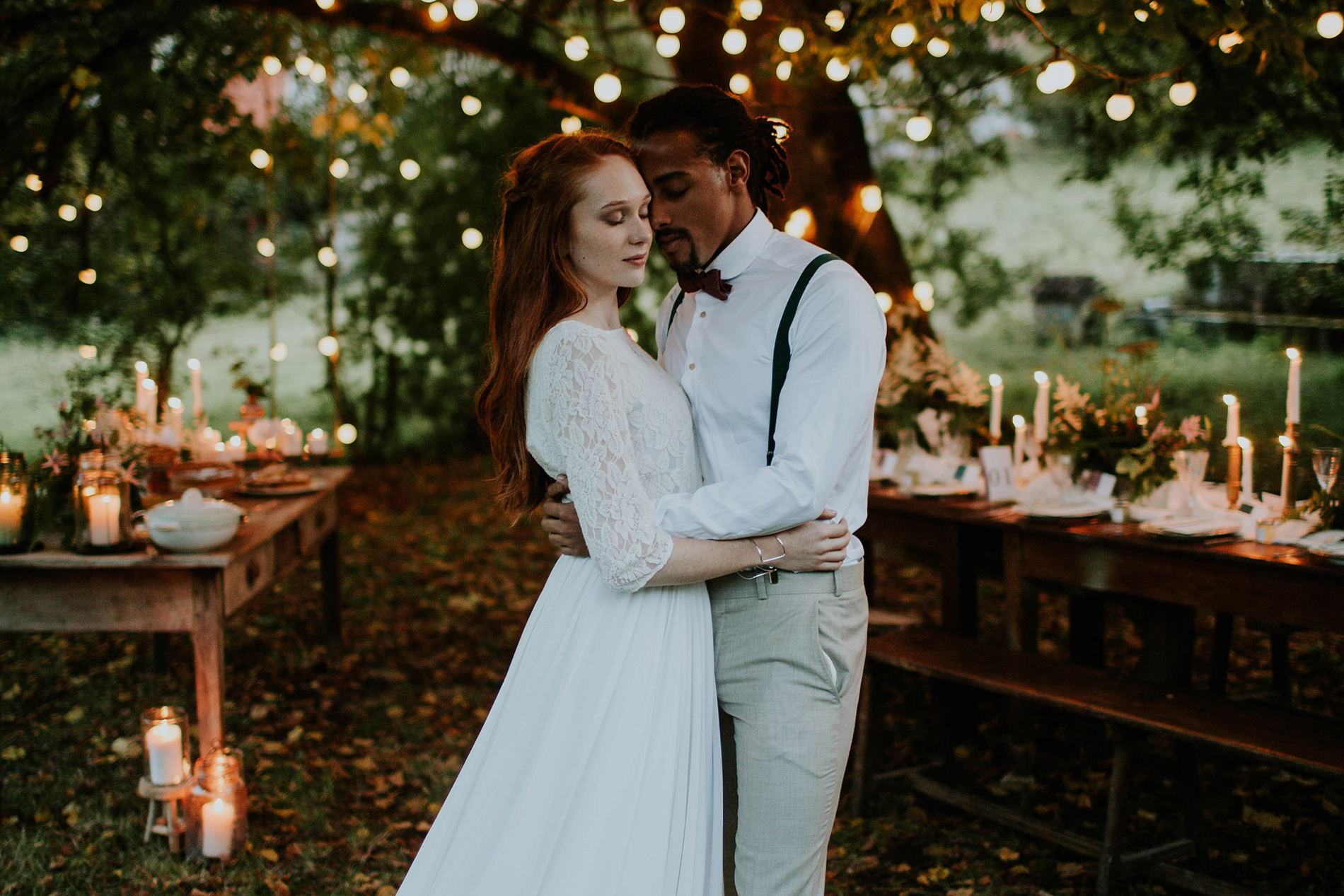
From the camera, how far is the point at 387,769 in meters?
3.95

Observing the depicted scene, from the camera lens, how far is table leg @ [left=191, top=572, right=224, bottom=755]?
314 cm

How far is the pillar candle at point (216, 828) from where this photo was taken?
3.15 m

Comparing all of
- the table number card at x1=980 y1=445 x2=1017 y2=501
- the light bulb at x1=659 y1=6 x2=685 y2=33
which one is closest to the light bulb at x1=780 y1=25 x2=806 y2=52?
the light bulb at x1=659 y1=6 x2=685 y2=33

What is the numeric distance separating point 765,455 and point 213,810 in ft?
7.10

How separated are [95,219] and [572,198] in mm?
7892

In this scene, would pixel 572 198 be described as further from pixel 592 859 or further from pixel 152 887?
pixel 152 887

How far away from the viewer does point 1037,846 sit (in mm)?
3303

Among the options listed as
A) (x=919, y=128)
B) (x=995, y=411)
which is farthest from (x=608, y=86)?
(x=995, y=411)

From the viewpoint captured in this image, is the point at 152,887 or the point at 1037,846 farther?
the point at 1037,846

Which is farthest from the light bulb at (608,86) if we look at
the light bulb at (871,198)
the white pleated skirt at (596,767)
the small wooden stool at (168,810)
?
the white pleated skirt at (596,767)

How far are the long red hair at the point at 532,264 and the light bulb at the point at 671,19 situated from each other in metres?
2.51

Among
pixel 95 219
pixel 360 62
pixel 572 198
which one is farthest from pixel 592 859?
pixel 360 62

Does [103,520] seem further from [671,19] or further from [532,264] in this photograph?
[671,19]

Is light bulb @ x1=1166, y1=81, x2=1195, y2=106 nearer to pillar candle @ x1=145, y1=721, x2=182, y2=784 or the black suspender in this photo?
the black suspender
